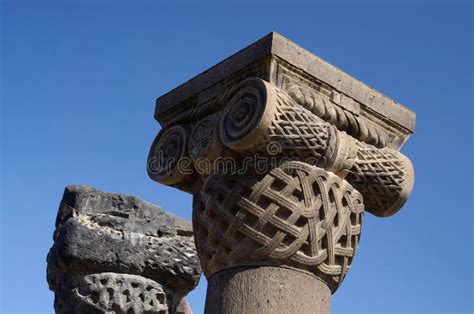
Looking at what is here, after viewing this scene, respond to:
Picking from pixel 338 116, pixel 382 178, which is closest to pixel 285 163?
pixel 338 116

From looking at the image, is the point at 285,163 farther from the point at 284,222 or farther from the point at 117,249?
the point at 117,249

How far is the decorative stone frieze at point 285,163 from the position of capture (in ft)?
13.8

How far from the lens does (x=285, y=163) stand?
4305mm

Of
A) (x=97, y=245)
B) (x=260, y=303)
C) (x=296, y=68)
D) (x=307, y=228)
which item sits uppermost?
(x=296, y=68)

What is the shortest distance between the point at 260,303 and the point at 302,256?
295 millimetres

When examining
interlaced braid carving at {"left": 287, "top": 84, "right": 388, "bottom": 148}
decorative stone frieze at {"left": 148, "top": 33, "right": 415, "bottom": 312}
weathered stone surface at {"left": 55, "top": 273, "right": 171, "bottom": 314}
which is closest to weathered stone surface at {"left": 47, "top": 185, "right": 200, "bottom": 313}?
weathered stone surface at {"left": 55, "top": 273, "right": 171, "bottom": 314}

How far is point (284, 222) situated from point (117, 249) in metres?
2.03

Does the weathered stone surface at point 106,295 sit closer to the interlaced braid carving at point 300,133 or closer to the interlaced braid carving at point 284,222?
the interlaced braid carving at point 284,222

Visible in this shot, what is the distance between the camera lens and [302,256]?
4.20 m

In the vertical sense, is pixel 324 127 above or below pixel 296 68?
below

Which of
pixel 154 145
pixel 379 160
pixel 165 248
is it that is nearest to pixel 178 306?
pixel 165 248

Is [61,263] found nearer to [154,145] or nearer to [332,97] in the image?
[154,145]

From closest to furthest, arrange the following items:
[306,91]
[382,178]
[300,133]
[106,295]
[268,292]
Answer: [268,292]
[300,133]
[306,91]
[382,178]
[106,295]

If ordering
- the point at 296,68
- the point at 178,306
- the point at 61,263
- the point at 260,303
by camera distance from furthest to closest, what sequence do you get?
the point at 178,306, the point at 61,263, the point at 296,68, the point at 260,303
